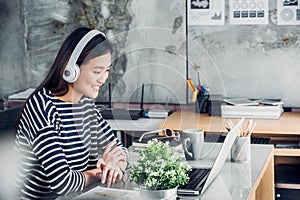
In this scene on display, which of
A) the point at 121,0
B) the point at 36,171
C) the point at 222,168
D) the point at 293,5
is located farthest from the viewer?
the point at 121,0

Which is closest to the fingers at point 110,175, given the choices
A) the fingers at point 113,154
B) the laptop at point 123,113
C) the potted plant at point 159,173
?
the fingers at point 113,154

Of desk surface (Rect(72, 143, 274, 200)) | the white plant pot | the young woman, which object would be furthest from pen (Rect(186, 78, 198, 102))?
the white plant pot

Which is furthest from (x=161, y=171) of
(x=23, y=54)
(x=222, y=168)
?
(x=23, y=54)

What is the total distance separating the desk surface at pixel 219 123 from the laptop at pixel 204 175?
3.27 ft

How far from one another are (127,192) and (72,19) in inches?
87.9

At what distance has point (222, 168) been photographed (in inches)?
89.8

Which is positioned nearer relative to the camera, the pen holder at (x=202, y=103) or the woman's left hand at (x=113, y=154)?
the woman's left hand at (x=113, y=154)

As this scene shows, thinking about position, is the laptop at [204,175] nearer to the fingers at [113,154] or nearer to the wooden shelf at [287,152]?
the fingers at [113,154]

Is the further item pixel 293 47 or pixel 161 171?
pixel 293 47

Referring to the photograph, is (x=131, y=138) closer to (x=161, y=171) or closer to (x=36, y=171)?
(x=36, y=171)

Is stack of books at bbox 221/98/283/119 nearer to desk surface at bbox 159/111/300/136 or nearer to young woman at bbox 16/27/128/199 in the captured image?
desk surface at bbox 159/111/300/136

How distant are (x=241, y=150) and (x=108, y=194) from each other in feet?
2.15

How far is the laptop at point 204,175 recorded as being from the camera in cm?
194

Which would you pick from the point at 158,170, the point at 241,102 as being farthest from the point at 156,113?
the point at 158,170
